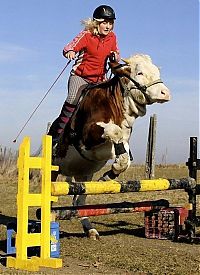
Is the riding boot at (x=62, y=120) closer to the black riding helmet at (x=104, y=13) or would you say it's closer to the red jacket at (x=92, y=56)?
the red jacket at (x=92, y=56)

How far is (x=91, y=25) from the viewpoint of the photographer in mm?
7344

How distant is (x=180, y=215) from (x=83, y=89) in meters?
1.99

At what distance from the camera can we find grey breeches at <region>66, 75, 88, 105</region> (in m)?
7.17

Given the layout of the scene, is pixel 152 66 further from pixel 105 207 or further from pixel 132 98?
pixel 105 207

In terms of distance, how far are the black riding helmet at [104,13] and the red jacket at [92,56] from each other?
227 millimetres

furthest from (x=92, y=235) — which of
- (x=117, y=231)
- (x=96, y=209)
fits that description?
(x=117, y=231)

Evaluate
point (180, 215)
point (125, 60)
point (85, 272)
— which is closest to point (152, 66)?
point (125, 60)

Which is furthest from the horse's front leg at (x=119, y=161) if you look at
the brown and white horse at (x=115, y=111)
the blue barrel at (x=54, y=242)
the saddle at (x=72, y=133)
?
the blue barrel at (x=54, y=242)

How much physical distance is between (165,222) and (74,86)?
6.78 feet

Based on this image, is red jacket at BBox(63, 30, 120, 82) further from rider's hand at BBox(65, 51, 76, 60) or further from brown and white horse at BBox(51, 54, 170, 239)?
brown and white horse at BBox(51, 54, 170, 239)

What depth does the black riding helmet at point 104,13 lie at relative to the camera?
730 cm

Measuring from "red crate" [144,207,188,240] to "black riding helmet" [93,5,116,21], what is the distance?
99.7 inches

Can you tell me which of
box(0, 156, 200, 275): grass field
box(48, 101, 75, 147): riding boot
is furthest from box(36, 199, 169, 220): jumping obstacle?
box(48, 101, 75, 147): riding boot

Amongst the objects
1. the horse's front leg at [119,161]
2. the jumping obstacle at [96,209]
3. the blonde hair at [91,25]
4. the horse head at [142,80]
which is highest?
the blonde hair at [91,25]
